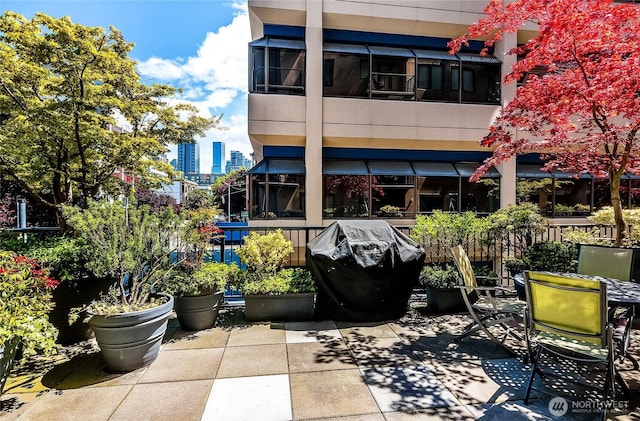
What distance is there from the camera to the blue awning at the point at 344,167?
34.7 feet

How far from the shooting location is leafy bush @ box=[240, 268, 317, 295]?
15.4 feet

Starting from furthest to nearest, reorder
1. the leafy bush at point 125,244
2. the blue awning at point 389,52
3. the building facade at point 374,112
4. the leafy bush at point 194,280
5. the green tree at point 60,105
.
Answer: the blue awning at point 389,52
the building facade at point 374,112
the green tree at point 60,105
the leafy bush at point 194,280
the leafy bush at point 125,244

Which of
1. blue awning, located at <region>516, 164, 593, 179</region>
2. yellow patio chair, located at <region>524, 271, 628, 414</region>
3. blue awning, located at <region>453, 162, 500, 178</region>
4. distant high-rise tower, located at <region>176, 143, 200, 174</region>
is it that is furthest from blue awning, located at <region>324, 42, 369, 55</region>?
distant high-rise tower, located at <region>176, 143, 200, 174</region>

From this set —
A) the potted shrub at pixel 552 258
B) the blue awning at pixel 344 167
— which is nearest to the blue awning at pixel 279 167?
the blue awning at pixel 344 167

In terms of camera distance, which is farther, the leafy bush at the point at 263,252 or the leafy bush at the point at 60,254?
the leafy bush at the point at 263,252

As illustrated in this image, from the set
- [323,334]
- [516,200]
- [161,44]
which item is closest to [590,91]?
[323,334]

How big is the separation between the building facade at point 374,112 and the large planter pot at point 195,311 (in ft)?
19.9

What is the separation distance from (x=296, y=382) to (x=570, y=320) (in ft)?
8.41

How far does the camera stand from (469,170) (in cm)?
1126

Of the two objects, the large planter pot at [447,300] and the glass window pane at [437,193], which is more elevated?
the glass window pane at [437,193]

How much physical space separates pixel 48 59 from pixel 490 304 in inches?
284

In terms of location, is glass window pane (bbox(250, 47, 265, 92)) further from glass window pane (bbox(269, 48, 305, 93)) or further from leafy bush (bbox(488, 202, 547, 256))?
leafy bush (bbox(488, 202, 547, 256))

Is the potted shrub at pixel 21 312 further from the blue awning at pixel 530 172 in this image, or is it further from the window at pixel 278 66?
the blue awning at pixel 530 172

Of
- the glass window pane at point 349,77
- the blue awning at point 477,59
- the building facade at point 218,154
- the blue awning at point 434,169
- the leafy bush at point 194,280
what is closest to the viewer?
the leafy bush at point 194,280
